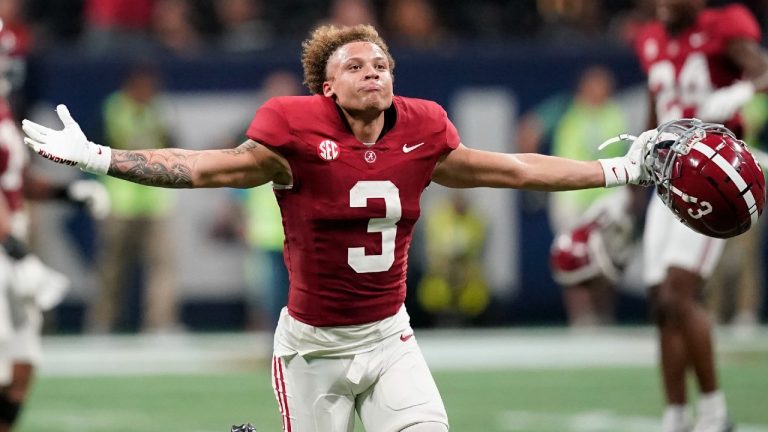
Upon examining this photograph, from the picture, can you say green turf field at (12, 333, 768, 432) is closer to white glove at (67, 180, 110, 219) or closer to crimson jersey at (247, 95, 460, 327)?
white glove at (67, 180, 110, 219)

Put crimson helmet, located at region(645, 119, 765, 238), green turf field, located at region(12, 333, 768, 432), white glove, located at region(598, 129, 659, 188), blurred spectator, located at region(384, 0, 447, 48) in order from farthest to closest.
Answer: blurred spectator, located at region(384, 0, 447, 48) < green turf field, located at region(12, 333, 768, 432) < white glove, located at region(598, 129, 659, 188) < crimson helmet, located at region(645, 119, 765, 238)

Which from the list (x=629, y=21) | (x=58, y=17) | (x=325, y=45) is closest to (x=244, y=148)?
(x=325, y=45)

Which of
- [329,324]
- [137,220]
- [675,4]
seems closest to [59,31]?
[137,220]

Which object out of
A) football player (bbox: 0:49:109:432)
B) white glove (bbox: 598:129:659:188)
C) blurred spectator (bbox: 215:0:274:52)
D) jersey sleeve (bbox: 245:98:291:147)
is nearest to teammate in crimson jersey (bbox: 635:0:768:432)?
white glove (bbox: 598:129:659:188)

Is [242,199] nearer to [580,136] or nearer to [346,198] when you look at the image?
[580,136]

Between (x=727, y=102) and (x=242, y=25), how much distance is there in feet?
24.0

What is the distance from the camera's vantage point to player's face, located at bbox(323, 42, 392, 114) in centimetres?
472

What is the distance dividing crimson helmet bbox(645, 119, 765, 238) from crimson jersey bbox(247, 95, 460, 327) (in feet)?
2.32

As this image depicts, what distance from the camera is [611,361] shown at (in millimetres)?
10141

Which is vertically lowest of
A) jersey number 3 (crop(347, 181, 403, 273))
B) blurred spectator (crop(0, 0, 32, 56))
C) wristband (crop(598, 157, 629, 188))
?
jersey number 3 (crop(347, 181, 403, 273))

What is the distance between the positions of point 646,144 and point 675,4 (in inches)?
80.0

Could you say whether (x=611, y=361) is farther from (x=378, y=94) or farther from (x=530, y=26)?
(x=378, y=94)

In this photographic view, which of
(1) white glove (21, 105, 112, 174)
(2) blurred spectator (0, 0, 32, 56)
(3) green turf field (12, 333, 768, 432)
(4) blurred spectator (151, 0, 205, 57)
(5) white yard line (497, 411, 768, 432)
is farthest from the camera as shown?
(4) blurred spectator (151, 0, 205, 57)

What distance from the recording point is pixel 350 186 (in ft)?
15.5
